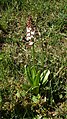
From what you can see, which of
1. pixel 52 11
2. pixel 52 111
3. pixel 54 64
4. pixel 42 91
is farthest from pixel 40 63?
pixel 52 11

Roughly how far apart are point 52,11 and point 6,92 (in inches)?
63.5

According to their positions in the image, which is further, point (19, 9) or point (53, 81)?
point (19, 9)

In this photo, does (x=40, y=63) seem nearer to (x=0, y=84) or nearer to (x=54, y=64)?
(x=54, y=64)

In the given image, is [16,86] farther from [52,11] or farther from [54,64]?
[52,11]

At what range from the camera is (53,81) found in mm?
3336

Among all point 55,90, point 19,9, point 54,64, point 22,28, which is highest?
point 19,9

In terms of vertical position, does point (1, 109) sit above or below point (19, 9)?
below

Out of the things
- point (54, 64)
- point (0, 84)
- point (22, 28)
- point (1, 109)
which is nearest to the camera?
point (1, 109)

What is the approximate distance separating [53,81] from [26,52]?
24.8 inches

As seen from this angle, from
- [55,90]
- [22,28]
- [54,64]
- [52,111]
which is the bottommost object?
[52,111]

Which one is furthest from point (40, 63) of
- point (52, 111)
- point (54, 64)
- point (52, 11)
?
point (52, 11)

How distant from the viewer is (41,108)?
3.12m

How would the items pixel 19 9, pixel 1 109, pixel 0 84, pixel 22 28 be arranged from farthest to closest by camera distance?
pixel 19 9 < pixel 22 28 < pixel 0 84 < pixel 1 109

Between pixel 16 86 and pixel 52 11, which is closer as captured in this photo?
pixel 16 86
